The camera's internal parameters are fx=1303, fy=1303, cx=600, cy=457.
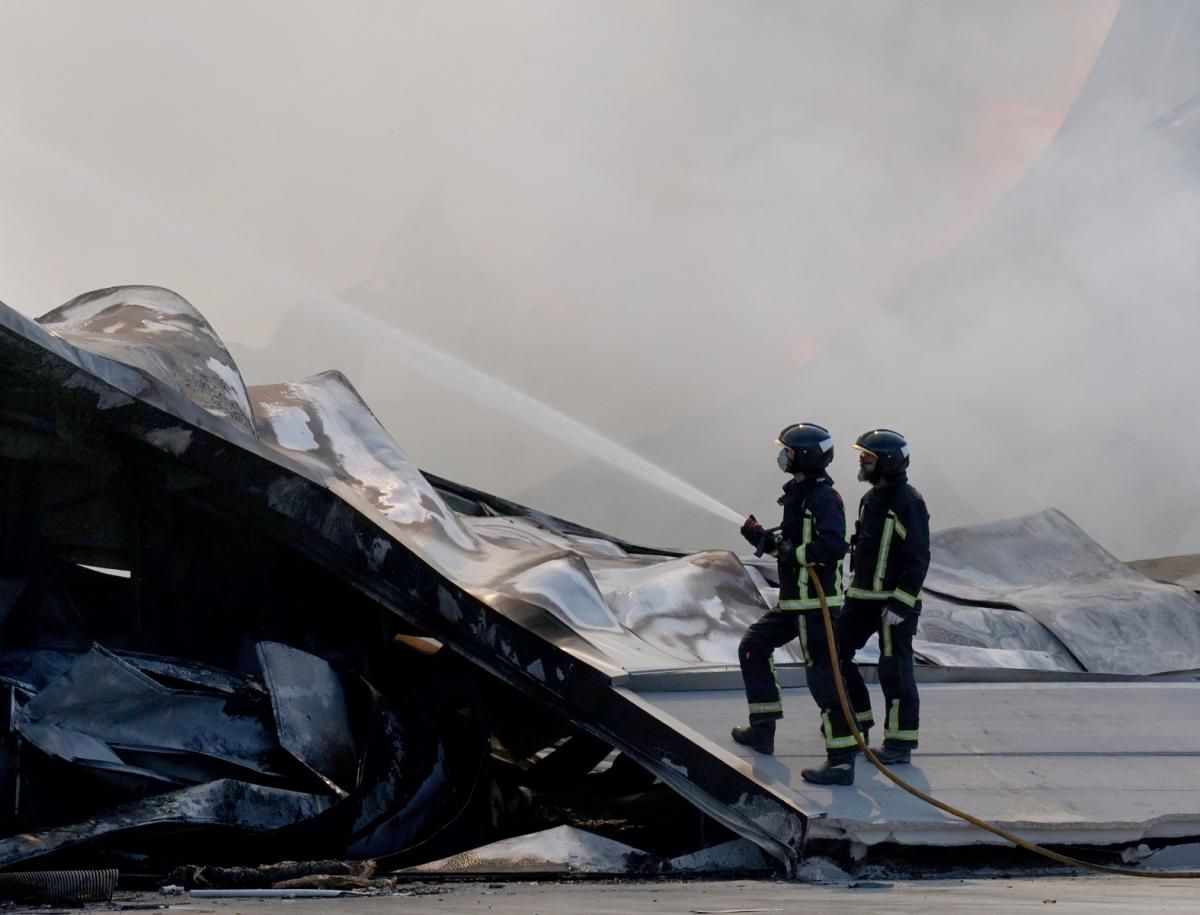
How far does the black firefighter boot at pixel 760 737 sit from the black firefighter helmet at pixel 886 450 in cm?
105

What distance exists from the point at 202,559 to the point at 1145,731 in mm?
4214

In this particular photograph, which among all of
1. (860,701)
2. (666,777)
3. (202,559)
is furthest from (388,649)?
(860,701)

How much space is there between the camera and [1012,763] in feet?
16.5

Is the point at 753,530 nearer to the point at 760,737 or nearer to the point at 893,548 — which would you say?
the point at 893,548

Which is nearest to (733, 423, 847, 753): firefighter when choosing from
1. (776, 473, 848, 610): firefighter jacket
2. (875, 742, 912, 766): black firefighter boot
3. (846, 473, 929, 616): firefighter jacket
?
(776, 473, 848, 610): firefighter jacket

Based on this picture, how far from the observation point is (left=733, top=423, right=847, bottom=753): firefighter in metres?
4.79

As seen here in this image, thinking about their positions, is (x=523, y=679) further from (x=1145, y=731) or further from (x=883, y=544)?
(x=1145, y=731)

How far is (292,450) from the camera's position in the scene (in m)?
6.61

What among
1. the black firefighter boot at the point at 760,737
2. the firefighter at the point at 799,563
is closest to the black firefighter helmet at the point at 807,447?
the firefighter at the point at 799,563

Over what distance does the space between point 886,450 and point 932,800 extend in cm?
131

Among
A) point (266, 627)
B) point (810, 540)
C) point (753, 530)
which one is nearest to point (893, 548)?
point (810, 540)

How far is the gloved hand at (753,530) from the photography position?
484 centimetres

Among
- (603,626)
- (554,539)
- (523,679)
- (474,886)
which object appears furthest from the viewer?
(554,539)

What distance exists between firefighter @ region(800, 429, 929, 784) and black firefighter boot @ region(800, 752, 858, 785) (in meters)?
0.06
